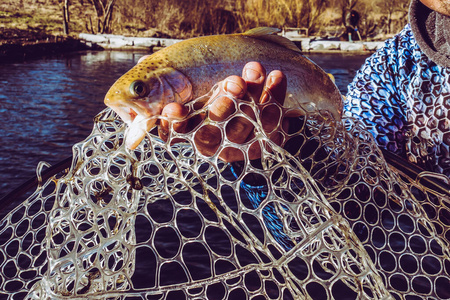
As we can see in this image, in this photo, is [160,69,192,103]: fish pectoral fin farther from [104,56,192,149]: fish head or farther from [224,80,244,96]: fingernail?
[224,80,244,96]: fingernail

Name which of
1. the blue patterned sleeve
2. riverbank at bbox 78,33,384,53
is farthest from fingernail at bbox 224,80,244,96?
riverbank at bbox 78,33,384,53

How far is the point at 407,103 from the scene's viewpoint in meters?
2.15

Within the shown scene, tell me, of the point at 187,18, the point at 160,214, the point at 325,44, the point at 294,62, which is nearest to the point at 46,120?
the point at 160,214

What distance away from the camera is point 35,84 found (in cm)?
1291

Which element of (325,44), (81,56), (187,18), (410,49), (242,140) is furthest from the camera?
(187,18)

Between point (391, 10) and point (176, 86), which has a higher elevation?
point (176, 86)

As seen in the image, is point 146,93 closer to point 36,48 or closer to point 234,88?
point 234,88

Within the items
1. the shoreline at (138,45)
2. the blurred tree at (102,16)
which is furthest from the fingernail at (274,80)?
the blurred tree at (102,16)

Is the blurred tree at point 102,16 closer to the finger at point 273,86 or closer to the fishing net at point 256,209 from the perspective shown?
the fishing net at point 256,209

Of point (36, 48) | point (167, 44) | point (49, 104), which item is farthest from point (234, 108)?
point (167, 44)

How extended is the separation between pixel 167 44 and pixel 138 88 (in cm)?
2160

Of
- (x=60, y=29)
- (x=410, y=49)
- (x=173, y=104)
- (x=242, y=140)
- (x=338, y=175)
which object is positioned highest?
(x=410, y=49)

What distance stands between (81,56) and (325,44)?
12.1m

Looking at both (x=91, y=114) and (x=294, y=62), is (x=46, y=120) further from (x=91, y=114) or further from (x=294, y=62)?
(x=294, y=62)
